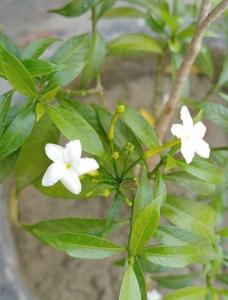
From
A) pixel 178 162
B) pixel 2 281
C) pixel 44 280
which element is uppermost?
pixel 178 162

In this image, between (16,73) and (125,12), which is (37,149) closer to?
(16,73)

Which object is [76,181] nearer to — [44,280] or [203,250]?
[203,250]

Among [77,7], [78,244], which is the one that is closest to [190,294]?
[78,244]

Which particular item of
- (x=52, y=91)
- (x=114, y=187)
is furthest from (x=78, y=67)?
(x=114, y=187)

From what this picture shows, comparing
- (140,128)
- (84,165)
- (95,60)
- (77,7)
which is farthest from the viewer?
(95,60)

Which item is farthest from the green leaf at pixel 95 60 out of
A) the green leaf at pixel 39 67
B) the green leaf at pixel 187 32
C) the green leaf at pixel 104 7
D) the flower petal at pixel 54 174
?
the flower petal at pixel 54 174

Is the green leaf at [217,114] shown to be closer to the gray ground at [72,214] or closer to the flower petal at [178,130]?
the flower petal at [178,130]
